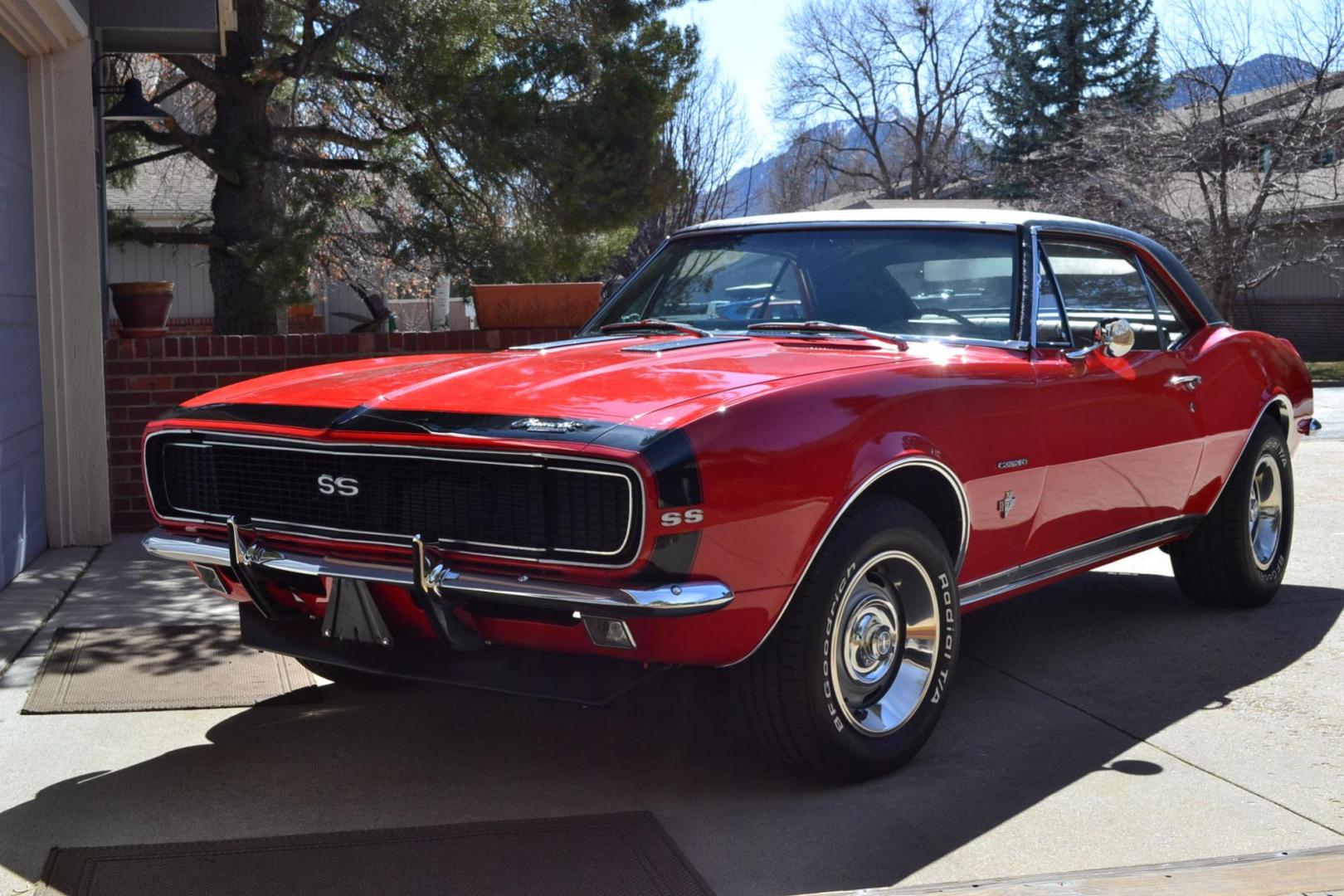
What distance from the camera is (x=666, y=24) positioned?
44.3 feet

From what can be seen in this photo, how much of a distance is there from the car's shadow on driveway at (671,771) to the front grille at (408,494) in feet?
2.49

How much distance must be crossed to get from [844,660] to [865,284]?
1511 millimetres

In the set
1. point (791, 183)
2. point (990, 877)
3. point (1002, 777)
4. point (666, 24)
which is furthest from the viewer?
point (791, 183)

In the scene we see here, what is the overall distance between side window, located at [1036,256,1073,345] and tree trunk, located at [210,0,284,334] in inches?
330

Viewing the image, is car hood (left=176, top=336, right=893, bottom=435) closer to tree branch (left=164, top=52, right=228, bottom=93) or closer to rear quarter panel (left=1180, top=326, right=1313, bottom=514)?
rear quarter panel (left=1180, top=326, right=1313, bottom=514)

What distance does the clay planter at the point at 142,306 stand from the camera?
9.05 meters

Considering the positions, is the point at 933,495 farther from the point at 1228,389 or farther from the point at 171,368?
the point at 171,368

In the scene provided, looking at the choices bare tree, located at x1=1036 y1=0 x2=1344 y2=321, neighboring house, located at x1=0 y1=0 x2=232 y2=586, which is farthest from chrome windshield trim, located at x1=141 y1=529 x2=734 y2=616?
bare tree, located at x1=1036 y1=0 x2=1344 y2=321

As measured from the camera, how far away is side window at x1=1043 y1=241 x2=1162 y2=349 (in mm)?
5141

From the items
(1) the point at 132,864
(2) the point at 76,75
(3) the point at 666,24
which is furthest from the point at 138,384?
(3) the point at 666,24

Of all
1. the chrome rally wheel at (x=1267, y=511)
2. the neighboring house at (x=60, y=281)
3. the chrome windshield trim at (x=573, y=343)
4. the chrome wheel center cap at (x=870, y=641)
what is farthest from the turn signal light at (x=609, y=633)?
the neighboring house at (x=60, y=281)

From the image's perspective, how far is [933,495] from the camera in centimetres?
419

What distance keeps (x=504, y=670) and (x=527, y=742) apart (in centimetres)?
81

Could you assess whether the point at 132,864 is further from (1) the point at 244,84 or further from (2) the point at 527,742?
(1) the point at 244,84
